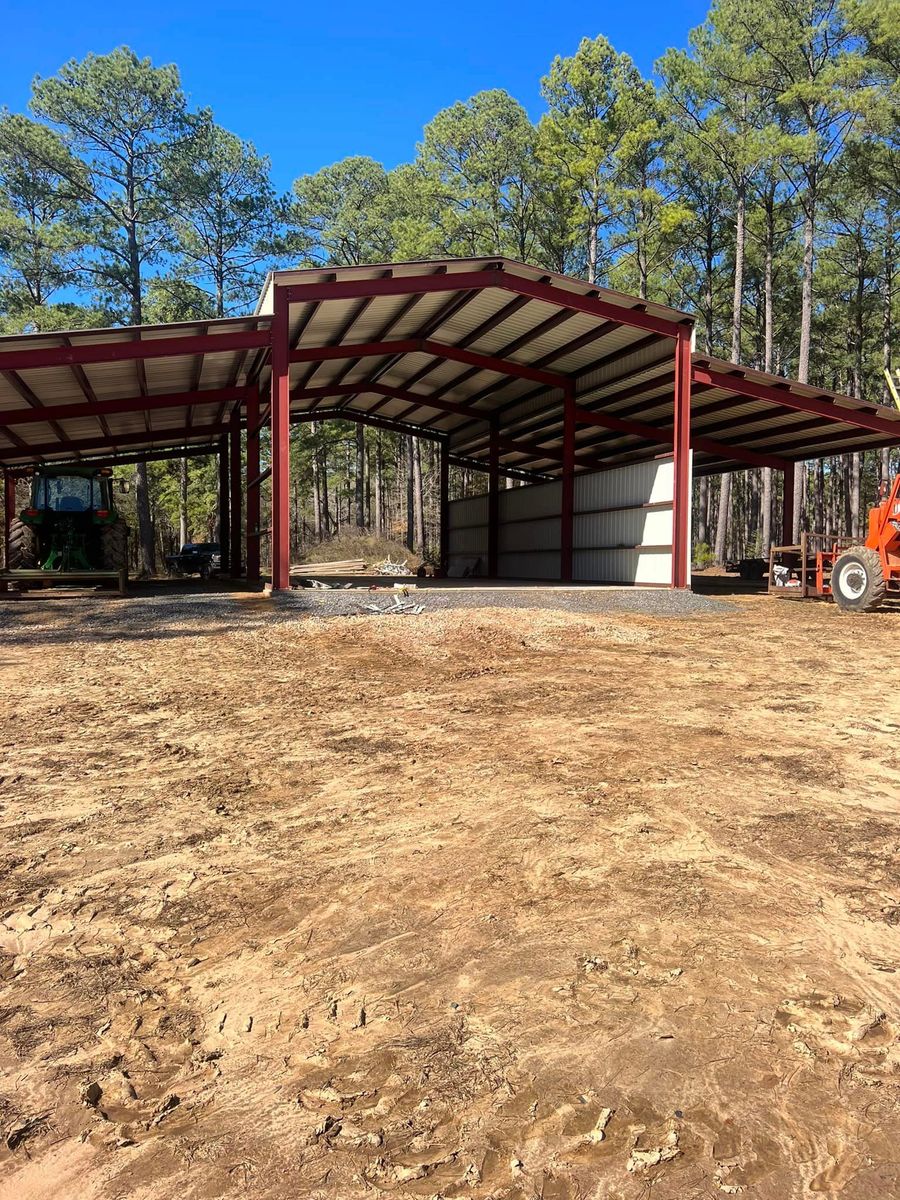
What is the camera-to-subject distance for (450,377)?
2330 cm

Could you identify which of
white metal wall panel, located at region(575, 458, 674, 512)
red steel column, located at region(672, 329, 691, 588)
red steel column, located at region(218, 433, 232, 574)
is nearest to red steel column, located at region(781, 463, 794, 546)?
white metal wall panel, located at region(575, 458, 674, 512)

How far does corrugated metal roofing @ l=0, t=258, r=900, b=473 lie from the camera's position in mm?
14906

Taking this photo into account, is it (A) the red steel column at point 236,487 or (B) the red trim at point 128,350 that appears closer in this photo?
(B) the red trim at point 128,350

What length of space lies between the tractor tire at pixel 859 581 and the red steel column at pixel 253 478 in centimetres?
1418

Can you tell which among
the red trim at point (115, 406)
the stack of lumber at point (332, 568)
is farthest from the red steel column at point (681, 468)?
the stack of lumber at point (332, 568)

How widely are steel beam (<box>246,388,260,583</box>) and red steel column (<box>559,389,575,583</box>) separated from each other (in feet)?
29.8

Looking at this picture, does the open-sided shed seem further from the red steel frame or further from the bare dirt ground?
the bare dirt ground

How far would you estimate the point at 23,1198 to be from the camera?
167 cm

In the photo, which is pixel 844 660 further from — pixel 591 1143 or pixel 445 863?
pixel 591 1143

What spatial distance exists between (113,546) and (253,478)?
159 inches

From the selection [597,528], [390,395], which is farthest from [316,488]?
[597,528]

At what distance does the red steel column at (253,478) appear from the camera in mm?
19156

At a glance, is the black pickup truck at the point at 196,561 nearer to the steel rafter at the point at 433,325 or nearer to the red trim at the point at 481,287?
the steel rafter at the point at 433,325

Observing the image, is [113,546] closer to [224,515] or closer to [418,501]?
[224,515]
